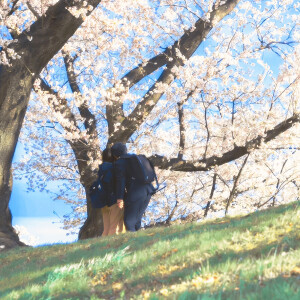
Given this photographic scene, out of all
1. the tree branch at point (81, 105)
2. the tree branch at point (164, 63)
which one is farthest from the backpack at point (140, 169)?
the tree branch at point (81, 105)

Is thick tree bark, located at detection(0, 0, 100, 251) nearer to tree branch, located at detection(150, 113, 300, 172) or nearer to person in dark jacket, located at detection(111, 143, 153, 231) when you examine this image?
person in dark jacket, located at detection(111, 143, 153, 231)

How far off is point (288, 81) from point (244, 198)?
24.6 feet

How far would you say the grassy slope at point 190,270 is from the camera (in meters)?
3.27

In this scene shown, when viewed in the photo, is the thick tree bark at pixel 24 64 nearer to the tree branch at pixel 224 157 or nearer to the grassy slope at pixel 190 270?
the grassy slope at pixel 190 270

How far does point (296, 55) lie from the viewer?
13.9m

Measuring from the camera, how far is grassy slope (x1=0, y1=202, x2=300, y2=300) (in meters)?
3.27

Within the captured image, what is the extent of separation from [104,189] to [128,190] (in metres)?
0.51

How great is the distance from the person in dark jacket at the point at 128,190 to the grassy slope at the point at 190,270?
7.52ft

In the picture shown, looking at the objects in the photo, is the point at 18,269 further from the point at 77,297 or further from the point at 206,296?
the point at 206,296

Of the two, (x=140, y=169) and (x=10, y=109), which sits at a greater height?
(x=10, y=109)

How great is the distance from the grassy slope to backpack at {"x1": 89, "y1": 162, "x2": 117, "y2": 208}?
249 centimetres

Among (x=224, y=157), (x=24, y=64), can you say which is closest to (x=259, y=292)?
(x=24, y=64)

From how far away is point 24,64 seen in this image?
30.9 ft

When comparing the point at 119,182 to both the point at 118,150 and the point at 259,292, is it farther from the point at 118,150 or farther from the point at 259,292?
the point at 259,292
